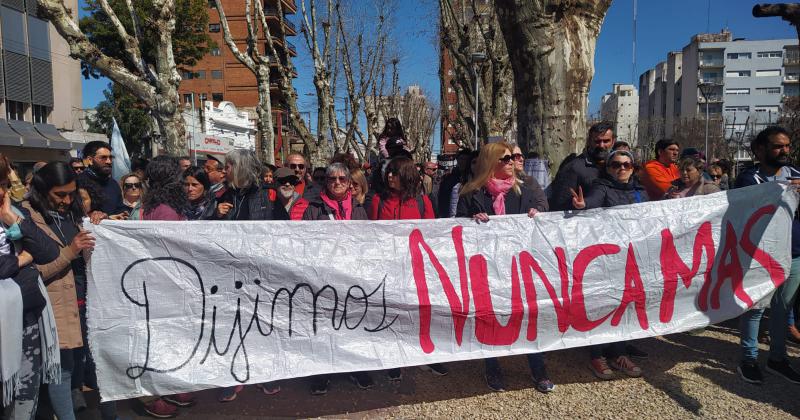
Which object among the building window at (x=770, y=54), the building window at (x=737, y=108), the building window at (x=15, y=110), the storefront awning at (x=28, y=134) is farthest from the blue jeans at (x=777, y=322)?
the building window at (x=770, y=54)

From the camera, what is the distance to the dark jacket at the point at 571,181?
401 cm

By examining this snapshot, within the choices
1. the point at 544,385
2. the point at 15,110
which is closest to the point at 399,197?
the point at 544,385

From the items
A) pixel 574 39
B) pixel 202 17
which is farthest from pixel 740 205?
pixel 202 17

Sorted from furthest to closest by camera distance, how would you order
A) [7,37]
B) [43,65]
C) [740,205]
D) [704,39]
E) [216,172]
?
[704,39]
[43,65]
[7,37]
[216,172]
[740,205]

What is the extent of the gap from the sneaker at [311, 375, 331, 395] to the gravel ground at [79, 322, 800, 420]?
0.15 ft

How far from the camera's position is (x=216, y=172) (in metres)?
4.80

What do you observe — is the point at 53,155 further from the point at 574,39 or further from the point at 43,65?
the point at 574,39

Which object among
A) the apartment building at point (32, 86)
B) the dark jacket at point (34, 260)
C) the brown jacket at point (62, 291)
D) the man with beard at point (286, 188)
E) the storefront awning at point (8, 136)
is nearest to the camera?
the dark jacket at point (34, 260)

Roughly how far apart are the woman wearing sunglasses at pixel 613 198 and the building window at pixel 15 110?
27187mm

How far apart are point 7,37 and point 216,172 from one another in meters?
24.9

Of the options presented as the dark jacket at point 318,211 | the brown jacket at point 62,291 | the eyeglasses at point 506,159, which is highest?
the eyeglasses at point 506,159

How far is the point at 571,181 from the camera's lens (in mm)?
4074

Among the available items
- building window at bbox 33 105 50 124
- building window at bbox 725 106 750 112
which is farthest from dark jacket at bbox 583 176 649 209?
building window at bbox 725 106 750 112

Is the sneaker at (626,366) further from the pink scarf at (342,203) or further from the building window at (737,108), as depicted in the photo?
the building window at (737,108)
